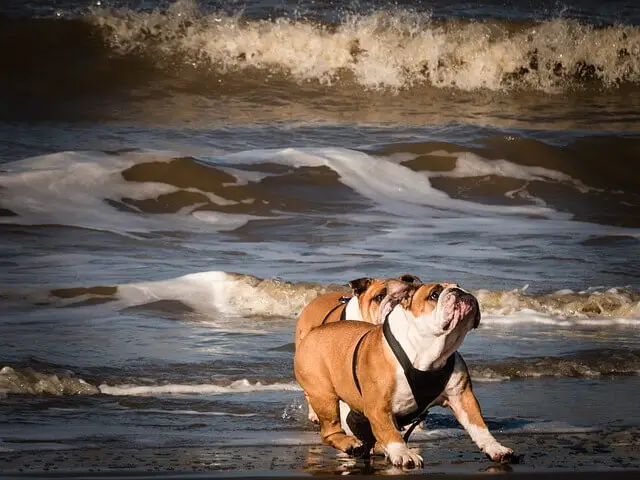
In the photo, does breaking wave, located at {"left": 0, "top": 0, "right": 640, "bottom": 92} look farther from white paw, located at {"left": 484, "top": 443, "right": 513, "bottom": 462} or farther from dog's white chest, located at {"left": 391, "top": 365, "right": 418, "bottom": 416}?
white paw, located at {"left": 484, "top": 443, "right": 513, "bottom": 462}

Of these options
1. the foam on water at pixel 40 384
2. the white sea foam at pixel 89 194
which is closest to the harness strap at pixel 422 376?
the foam on water at pixel 40 384

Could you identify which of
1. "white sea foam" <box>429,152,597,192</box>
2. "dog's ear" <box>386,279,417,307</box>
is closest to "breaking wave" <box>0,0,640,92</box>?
"white sea foam" <box>429,152,597,192</box>

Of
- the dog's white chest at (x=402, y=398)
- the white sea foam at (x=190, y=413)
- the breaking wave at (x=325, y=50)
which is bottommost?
the white sea foam at (x=190, y=413)

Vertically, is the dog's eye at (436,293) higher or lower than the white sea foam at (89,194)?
higher

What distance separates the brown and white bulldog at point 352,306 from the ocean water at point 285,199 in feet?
1.80

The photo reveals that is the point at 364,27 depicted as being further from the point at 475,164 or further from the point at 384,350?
the point at 384,350

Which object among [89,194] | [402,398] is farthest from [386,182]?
[402,398]

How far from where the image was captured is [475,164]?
19000 millimetres

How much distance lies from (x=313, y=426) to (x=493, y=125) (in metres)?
15.0

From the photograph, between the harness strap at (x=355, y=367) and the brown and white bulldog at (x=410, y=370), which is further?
the harness strap at (x=355, y=367)

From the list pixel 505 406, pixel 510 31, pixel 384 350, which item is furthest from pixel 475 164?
pixel 384 350

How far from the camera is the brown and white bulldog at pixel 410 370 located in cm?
573

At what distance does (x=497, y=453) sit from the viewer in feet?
19.2

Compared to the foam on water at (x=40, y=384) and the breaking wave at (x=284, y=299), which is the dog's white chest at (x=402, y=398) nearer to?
the foam on water at (x=40, y=384)
